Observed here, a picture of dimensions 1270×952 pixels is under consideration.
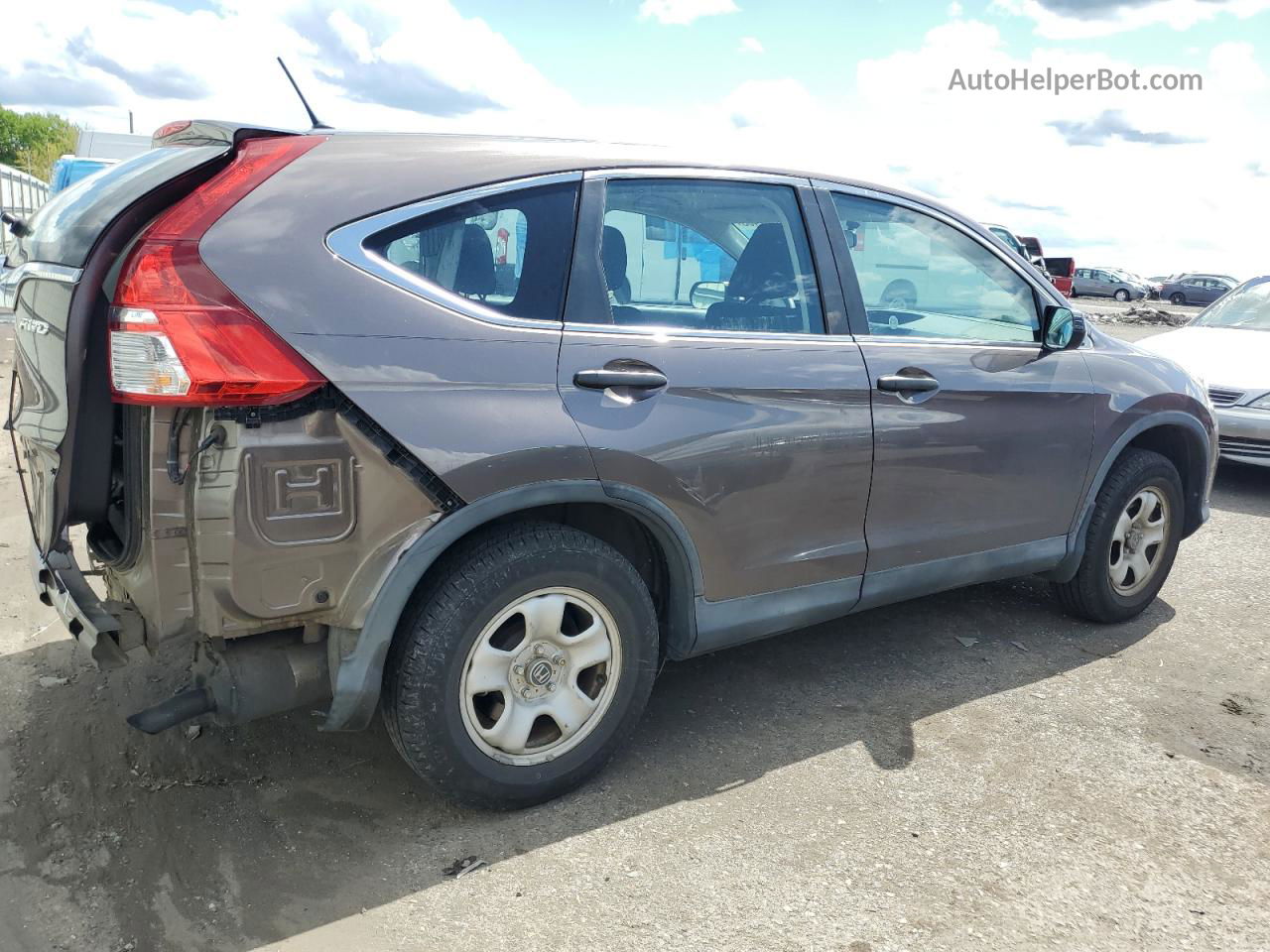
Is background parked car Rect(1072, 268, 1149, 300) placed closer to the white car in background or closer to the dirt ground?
the white car in background

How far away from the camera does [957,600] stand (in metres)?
4.88

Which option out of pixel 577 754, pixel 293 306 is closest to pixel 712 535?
pixel 577 754

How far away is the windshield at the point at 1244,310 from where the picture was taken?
28.2ft

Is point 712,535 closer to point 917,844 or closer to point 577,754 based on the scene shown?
point 577,754

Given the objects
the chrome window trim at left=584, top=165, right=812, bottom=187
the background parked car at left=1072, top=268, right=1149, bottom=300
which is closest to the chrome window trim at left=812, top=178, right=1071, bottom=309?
the chrome window trim at left=584, top=165, right=812, bottom=187

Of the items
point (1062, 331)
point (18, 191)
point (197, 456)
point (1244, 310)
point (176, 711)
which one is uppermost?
point (18, 191)

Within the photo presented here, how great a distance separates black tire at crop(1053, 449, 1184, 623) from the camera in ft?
14.1

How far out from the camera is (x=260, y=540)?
7.80ft

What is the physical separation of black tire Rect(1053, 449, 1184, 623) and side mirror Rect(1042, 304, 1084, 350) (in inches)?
27.9

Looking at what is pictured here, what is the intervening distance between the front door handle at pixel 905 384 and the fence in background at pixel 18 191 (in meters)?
21.2

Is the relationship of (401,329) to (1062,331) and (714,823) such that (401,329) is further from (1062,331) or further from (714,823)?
(1062,331)

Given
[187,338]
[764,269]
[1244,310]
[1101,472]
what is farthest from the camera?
[1244,310]

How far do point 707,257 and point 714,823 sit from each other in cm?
174

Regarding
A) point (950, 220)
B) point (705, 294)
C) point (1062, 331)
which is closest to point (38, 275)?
point (705, 294)
